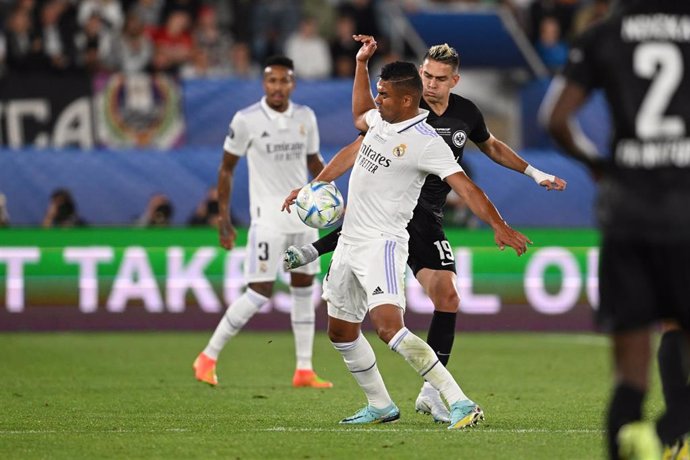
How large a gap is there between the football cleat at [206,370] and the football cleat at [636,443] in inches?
253

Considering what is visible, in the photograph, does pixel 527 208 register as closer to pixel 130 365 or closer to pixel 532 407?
pixel 130 365

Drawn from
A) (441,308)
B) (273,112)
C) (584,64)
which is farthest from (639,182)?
(273,112)

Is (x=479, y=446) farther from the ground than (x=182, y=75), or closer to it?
closer to it

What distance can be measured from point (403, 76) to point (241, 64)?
11.7 m

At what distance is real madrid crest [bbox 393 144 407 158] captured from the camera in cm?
824

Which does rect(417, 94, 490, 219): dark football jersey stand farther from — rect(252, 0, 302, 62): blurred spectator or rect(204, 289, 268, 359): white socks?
rect(252, 0, 302, 62): blurred spectator

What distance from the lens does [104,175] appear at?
17969 mm

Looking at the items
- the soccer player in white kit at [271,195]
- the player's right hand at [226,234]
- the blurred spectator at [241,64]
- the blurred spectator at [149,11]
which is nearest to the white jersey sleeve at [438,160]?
the soccer player in white kit at [271,195]

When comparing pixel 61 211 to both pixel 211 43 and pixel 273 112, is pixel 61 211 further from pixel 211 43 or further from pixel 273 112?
pixel 273 112

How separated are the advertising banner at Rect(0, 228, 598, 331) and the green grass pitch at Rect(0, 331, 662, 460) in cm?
37

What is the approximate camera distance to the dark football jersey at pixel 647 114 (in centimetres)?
533

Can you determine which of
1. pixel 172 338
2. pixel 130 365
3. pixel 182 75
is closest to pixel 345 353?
pixel 130 365

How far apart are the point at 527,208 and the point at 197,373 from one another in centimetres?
822

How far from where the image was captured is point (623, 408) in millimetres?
5441
